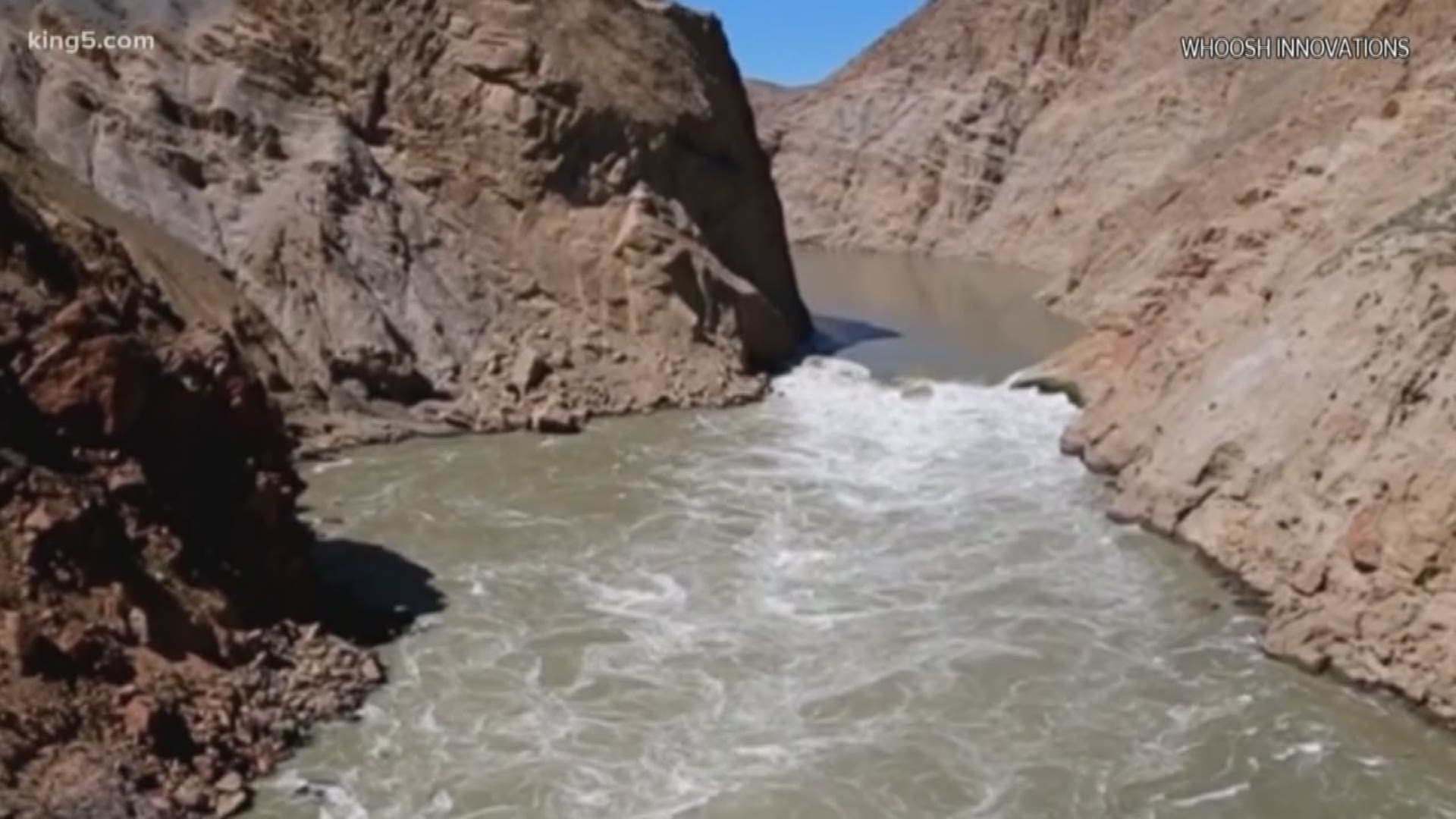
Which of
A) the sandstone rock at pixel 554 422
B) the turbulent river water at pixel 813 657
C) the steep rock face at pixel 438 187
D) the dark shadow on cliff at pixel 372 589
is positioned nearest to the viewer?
the turbulent river water at pixel 813 657

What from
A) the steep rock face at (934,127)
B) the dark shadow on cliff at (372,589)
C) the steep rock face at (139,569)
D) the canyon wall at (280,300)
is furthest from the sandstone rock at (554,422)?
the steep rock face at (934,127)

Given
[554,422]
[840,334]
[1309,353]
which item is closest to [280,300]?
[554,422]

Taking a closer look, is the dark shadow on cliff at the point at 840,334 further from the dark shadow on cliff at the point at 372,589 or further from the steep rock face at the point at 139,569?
the steep rock face at the point at 139,569

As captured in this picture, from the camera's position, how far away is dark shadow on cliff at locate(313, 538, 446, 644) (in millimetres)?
15430

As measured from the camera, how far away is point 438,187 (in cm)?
2902

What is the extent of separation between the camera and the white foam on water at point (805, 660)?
40.5ft

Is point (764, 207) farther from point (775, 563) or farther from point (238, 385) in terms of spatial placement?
point (238, 385)

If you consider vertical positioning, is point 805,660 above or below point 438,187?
below

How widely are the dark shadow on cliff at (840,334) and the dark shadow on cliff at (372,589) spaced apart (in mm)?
15496

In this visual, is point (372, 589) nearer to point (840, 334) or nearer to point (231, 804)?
point (231, 804)

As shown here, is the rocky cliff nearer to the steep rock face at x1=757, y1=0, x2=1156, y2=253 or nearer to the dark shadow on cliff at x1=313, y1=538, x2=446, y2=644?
the dark shadow on cliff at x1=313, y1=538, x2=446, y2=644

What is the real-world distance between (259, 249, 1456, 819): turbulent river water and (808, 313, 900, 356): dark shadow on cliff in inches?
353

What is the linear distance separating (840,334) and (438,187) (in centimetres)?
1069

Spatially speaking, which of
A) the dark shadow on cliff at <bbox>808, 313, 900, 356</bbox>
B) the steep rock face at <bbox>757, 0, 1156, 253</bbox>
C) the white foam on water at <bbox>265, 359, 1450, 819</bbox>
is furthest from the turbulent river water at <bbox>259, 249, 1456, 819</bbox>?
the steep rock face at <bbox>757, 0, 1156, 253</bbox>
